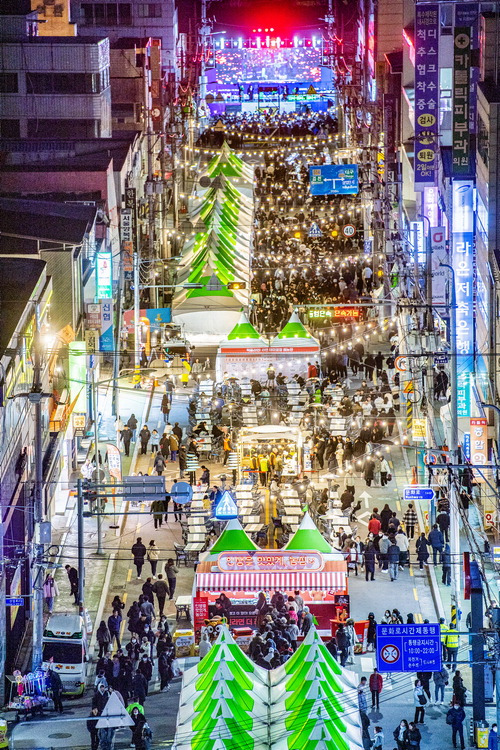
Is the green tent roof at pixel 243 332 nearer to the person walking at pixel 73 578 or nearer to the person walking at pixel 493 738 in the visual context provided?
the person walking at pixel 73 578

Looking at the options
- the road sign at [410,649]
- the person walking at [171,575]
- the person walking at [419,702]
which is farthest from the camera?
the person walking at [171,575]

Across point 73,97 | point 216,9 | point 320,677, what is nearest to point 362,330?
point 73,97

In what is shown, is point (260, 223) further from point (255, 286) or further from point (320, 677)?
point (320, 677)

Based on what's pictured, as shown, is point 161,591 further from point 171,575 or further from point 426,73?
point 426,73

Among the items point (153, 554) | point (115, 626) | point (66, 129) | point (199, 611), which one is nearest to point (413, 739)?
point (199, 611)

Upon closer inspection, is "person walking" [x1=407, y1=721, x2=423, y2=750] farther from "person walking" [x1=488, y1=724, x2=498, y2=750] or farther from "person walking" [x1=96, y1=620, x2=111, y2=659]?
"person walking" [x1=96, y1=620, x2=111, y2=659]

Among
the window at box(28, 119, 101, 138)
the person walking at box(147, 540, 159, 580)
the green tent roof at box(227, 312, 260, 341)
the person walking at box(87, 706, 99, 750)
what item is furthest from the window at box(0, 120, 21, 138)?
the person walking at box(87, 706, 99, 750)


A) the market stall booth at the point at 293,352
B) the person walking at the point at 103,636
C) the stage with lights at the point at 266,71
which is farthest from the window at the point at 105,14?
the person walking at the point at 103,636
